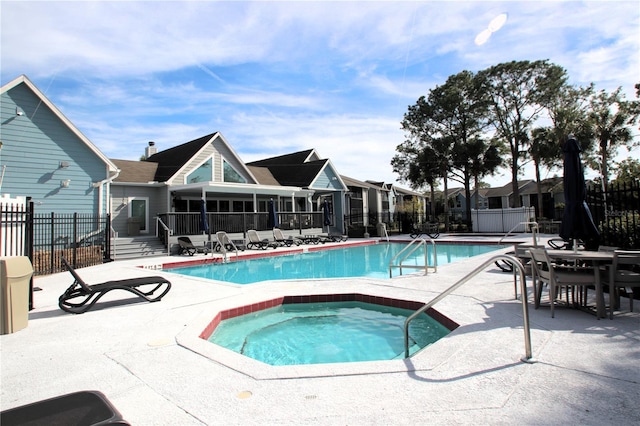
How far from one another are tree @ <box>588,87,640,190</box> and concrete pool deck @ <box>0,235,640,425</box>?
3168 centimetres

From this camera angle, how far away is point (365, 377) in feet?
10.3

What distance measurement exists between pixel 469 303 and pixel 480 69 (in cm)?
3022

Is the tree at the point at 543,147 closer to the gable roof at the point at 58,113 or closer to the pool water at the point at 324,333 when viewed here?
the pool water at the point at 324,333

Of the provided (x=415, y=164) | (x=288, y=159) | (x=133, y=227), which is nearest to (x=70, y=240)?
(x=133, y=227)

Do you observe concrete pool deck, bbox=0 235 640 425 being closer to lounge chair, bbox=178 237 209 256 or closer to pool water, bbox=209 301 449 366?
pool water, bbox=209 301 449 366

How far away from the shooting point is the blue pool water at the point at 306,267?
10.9 metres

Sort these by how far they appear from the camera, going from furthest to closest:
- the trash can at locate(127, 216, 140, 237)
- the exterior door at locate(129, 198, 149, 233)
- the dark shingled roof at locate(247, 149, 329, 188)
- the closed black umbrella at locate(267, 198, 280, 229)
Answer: the dark shingled roof at locate(247, 149, 329, 188) → the closed black umbrella at locate(267, 198, 280, 229) → the exterior door at locate(129, 198, 149, 233) → the trash can at locate(127, 216, 140, 237)

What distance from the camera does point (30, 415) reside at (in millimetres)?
1564

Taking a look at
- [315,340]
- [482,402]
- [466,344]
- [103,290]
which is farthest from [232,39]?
[482,402]

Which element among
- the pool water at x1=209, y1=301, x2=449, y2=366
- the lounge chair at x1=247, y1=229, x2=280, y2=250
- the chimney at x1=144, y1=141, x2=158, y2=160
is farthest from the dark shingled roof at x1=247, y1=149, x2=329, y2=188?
the pool water at x1=209, y1=301, x2=449, y2=366

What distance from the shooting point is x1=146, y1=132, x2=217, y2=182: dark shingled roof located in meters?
18.4

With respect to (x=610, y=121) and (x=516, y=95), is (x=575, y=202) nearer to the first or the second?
(x=516, y=95)

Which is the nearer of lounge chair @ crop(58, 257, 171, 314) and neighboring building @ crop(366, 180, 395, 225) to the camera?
lounge chair @ crop(58, 257, 171, 314)

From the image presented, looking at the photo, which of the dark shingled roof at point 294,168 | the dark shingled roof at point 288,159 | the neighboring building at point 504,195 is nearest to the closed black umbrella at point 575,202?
the dark shingled roof at point 294,168
